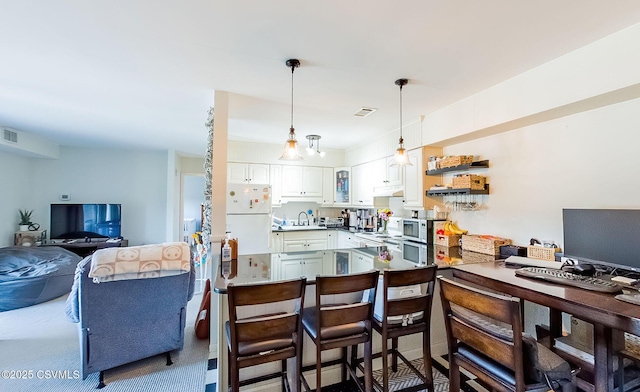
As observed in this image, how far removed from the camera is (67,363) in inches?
97.3

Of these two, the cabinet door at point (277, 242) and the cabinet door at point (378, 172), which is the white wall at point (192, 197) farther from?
the cabinet door at point (378, 172)

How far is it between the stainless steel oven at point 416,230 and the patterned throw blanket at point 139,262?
8.71 ft

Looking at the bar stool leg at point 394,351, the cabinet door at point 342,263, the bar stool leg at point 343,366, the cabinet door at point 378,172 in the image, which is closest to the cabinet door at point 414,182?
the cabinet door at point 378,172

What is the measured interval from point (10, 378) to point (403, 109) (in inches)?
173

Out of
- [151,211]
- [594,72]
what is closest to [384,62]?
[594,72]

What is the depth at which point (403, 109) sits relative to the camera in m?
3.38

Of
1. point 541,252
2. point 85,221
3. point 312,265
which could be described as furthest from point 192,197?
point 541,252

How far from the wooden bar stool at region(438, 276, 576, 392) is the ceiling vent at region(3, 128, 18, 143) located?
6.04 metres

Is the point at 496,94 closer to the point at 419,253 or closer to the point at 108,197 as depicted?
the point at 419,253

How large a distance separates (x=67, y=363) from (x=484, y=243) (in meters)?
4.02

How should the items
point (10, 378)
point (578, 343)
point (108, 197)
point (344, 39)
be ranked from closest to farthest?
point (578, 343)
point (344, 39)
point (10, 378)
point (108, 197)

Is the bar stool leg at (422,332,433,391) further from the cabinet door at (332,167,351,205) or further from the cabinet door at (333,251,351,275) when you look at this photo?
the cabinet door at (332,167,351,205)

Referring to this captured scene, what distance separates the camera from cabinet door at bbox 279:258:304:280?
2000 mm

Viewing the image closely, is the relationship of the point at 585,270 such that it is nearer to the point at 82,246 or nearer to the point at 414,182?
the point at 414,182
